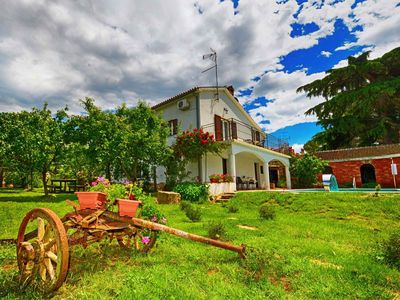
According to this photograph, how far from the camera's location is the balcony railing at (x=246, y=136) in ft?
61.9

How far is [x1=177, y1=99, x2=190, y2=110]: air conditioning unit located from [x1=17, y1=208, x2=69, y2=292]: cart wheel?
48.4 feet

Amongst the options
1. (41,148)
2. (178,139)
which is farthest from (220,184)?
(41,148)

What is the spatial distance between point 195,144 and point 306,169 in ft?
40.5

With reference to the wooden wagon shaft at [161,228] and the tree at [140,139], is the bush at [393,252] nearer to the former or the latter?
the wooden wagon shaft at [161,228]

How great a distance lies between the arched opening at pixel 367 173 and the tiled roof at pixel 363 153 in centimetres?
172

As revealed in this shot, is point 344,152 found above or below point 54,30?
below

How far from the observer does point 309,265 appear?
3.98 metres

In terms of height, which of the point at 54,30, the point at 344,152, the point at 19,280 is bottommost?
the point at 19,280

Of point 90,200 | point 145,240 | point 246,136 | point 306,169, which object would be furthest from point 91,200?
point 306,169

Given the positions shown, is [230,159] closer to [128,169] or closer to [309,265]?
[128,169]

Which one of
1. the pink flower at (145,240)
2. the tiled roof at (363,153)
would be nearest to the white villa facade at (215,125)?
the tiled roof at (363,153)

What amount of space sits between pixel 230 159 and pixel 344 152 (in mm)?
13296

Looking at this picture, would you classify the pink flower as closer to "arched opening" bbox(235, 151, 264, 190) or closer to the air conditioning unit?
the air conditioning unit

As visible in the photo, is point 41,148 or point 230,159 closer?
point 41,148
